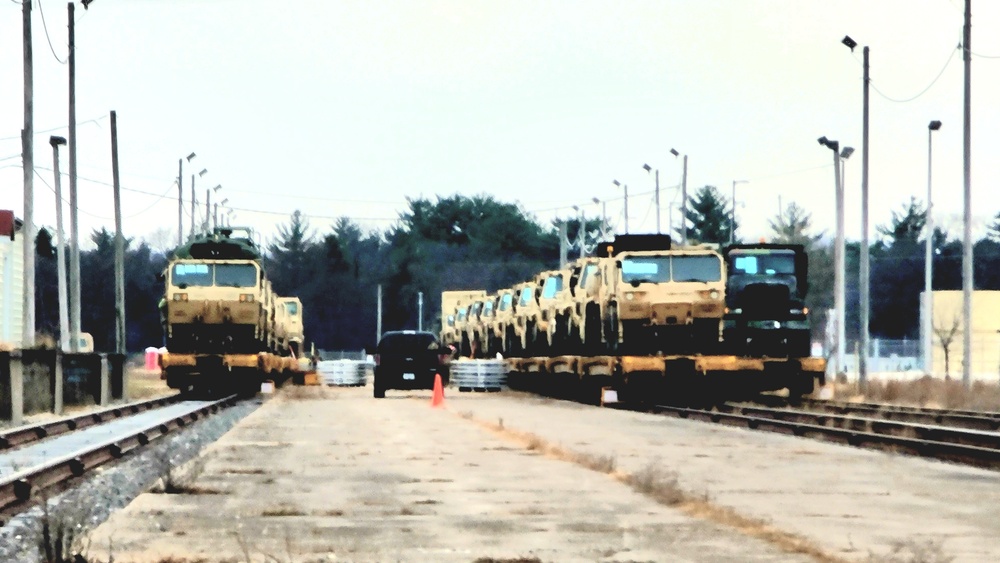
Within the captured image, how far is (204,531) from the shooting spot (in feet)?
43.0

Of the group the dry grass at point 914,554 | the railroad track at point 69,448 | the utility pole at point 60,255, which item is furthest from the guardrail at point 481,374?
the dry grass at point 914,554

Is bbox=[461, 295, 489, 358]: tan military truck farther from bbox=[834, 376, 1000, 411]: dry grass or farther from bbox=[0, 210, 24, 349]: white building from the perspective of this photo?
bbox=[834, 376, 1000, 411]: dry grass

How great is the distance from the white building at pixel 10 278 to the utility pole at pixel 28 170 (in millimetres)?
19271

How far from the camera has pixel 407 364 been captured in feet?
159

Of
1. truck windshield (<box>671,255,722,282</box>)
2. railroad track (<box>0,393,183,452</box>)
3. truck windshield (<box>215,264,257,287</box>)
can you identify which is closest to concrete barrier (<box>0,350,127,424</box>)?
railroad track (<box>0,393,183,452</box>)

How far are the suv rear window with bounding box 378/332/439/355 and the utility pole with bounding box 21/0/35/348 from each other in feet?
32.7

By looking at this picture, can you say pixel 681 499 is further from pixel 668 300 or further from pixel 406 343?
pixel 406 343

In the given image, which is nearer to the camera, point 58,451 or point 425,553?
point 425,553

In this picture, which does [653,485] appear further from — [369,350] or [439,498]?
[369,350]

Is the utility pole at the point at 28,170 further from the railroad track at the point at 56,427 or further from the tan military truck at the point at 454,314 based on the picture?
the tan military truck at the point at 454,314

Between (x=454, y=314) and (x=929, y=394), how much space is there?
1487 inches

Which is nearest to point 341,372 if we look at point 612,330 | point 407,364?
point 407,364

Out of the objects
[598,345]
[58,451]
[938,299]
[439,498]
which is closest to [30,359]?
[58,451]

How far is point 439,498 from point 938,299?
262ft
